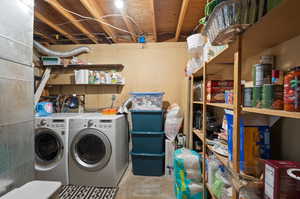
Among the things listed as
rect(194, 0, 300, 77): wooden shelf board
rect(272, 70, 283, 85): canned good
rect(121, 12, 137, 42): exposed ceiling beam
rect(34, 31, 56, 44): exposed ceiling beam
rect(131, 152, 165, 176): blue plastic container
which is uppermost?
rect(121, 12, 137, 42): exposed ceiling beam

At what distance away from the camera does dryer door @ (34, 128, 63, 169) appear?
2299 mm

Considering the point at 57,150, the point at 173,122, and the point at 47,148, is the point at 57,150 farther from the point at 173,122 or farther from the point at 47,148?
the point at 173,122

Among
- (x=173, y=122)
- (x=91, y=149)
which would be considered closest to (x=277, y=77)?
(x=173, y=122)

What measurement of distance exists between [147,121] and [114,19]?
5.50 feet

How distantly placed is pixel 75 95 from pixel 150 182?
210 cm

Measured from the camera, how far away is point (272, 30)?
0.76 meters

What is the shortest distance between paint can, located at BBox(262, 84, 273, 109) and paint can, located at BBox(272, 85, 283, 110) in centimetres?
1

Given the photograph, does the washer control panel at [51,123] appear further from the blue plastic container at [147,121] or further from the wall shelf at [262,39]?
the wall shelf at [262,39]

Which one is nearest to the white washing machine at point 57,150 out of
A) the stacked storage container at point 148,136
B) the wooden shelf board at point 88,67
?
the stacked storage container at point 148,136

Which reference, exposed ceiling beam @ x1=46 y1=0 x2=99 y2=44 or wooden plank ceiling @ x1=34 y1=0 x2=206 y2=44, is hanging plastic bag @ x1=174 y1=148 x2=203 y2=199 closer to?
wooden plank ceiling @ x1=34 y1=0 x2=206 y2=44

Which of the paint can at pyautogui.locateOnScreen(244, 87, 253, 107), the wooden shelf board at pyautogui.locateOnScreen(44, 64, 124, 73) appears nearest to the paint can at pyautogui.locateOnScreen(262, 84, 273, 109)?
the paint can at pyautogui.locateOnScreen(244, 87, 253, 107)

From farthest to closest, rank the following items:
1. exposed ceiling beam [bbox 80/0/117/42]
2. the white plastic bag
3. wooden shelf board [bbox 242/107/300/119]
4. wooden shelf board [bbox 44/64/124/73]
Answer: wooden shelf board [bbox 44/64/124/73] < the white plastic bag < exposed ceiling beam [bbox 80/0/117/42] < wooden shelf board [bbox 242/107/300/119]

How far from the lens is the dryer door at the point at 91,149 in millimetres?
2209

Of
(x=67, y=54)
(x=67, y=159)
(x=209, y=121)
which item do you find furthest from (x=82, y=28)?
(x=209, y=121)
